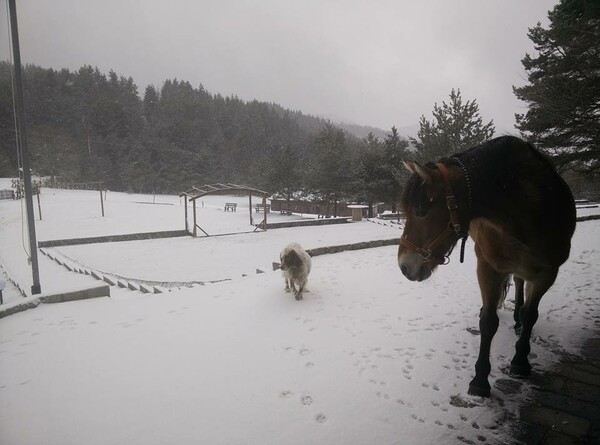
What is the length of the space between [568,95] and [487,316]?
637 centimetres

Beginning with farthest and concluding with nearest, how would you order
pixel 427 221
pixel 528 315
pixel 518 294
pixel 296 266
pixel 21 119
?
pixel 296 266, pixel 21 119, pixel 518 294, pixel 528 315, pixel 427 221

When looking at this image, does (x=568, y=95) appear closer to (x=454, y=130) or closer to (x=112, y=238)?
(x=454, y=130)

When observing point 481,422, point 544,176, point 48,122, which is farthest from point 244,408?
point 48,122

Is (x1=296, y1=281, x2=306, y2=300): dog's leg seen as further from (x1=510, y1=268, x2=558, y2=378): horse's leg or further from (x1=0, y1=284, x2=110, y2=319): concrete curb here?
(x1=0, y1=284, x2=110, y2=319): concrete curb

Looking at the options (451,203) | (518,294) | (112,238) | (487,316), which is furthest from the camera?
(112,238)

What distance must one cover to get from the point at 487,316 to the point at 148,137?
6096cm

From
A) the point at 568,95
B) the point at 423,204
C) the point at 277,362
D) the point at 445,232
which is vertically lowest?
the point at 277,362

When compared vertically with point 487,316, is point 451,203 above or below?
above

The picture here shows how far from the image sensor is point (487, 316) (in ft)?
8.58

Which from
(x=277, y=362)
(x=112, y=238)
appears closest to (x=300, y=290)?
(x=277, y=362)

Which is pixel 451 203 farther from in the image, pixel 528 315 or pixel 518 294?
pixel 518 294

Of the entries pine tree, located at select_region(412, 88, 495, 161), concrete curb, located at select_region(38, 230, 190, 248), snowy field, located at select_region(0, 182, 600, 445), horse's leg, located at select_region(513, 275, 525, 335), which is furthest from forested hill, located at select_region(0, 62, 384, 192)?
horse's leg, located at select_region(513, 275, 525, 335)

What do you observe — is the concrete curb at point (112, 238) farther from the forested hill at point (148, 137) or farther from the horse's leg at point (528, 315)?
the horse's leg at point (528, 315)

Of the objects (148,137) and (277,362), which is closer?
(277,362)
